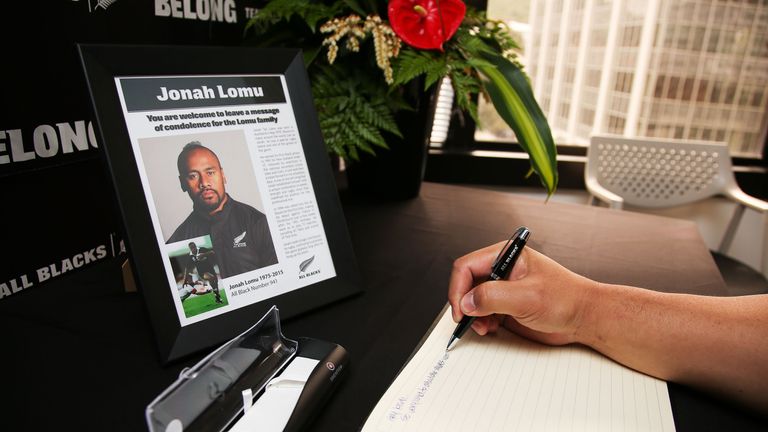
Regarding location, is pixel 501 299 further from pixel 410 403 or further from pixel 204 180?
pixel 204 180

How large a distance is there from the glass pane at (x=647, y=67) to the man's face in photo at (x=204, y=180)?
144cm

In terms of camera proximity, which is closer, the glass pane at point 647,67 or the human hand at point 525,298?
the human hand at point 525,298

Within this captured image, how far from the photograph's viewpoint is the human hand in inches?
18.1

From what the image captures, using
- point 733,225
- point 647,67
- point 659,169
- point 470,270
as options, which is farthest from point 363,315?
point 647,67

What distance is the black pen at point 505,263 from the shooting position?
0.48 metres

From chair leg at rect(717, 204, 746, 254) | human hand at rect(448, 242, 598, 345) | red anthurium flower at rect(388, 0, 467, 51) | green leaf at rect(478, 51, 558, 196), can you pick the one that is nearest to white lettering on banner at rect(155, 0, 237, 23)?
red anthurium flower at rect(388, 0, 467, 51)

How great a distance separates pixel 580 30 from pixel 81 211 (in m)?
1.87

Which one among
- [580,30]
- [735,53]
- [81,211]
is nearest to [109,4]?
[81,211]

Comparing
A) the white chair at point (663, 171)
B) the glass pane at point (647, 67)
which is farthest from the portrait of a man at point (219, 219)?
the glass pane at point (647, 67)

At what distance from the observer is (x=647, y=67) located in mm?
1843

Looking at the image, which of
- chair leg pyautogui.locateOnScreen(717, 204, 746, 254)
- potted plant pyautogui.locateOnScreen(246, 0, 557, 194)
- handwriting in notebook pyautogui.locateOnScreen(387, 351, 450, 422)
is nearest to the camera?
handwriting in notebook pyautogui.locateOnScreen(387, 351, 450, 422)

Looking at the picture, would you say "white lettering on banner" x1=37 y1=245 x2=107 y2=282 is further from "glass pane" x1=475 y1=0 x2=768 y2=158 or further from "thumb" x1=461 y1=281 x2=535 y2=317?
"glass pane" x1=475 y1=0 x2=768 y2=158

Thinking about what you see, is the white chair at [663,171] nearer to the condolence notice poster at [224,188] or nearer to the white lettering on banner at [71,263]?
the condolence notice poster at [224,188]

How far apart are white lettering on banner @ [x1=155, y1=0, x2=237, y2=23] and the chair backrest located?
1.22 metres
